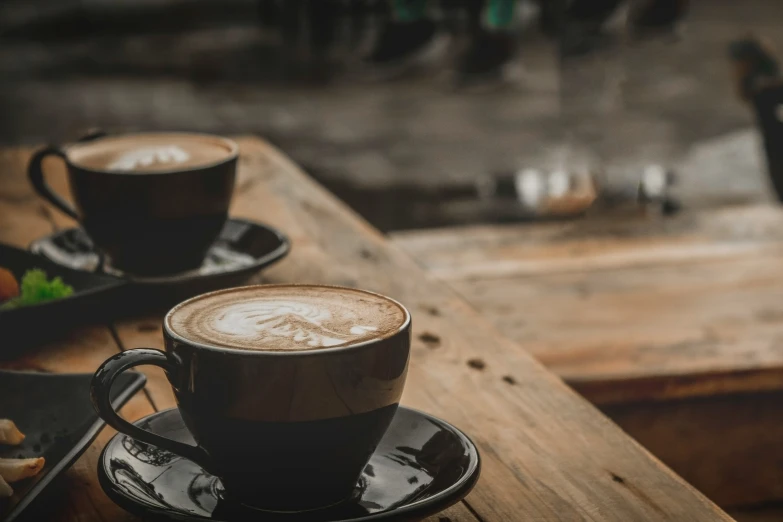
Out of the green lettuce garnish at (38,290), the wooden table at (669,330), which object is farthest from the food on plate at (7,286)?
the wooden table at (669,330)

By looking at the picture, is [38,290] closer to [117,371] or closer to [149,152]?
[149,152]

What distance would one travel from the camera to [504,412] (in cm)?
79

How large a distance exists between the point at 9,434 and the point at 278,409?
208 millimetres

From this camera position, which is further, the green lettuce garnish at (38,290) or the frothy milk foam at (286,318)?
the green lettuce garnish at (38,290)

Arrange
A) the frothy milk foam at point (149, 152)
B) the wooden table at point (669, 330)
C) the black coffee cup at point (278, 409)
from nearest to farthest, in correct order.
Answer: the black coffee cup at point (278, 409) < the frothy milk foam at point (149, 152) < the wooden table at point (669, 330)

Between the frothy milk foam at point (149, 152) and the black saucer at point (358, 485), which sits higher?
the frothy milk foam at point (149, 152)

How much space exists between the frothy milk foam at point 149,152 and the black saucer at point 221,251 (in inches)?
3.3

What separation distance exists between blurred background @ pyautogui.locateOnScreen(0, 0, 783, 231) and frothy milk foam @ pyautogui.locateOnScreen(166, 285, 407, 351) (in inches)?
75.5

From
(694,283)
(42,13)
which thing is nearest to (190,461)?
(694,283)

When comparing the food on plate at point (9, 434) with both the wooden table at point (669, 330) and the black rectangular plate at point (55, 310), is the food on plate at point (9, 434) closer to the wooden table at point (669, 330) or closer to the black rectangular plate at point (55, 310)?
the black rectangular plate at point (55, 310)

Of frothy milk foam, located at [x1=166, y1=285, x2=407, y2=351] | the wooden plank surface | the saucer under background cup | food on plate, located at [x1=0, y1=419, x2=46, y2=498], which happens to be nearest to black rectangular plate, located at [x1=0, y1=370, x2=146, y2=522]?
food on plate, located at [x1=0, y1=419, x2=46, y2=498]

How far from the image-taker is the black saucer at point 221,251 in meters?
1.03

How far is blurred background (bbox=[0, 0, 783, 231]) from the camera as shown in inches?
150

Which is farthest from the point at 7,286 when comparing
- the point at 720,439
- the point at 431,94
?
the point at 431,94
